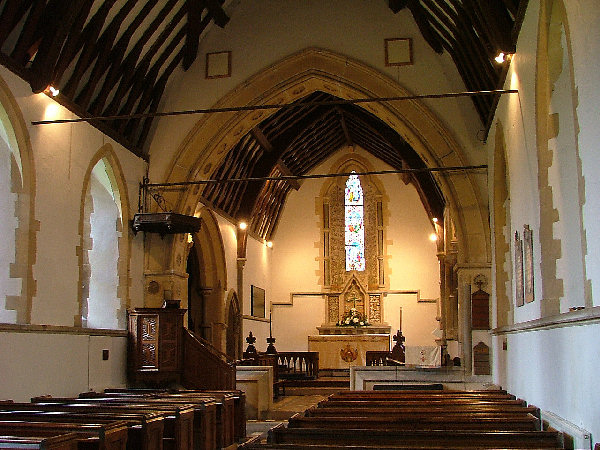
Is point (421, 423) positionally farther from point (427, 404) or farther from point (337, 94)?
point (337, 94)

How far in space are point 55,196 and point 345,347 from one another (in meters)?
10.7

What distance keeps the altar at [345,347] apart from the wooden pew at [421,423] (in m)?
12.0

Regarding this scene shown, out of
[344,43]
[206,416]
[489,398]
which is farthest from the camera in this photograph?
[344,43]

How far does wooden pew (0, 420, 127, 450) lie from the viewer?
15.0 feet

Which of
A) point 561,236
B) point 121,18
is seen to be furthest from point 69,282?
point 561,236

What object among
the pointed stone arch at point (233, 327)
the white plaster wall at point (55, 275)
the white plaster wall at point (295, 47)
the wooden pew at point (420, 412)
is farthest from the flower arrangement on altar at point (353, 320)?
the wooden pew at point (420, 412)

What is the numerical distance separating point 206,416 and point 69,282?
2554 mm

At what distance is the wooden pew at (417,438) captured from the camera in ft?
14.7

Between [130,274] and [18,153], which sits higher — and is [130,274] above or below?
below

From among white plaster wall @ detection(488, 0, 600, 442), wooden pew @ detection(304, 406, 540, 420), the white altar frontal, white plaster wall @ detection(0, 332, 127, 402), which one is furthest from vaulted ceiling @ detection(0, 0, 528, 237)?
the white altar frontal

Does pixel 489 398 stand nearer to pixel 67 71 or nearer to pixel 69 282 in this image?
pixel 69 282

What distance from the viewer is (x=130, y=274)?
32.4 feet

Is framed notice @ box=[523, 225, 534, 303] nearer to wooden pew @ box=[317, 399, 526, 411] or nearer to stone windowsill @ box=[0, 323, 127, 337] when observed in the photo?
wooden pew @ box=[317, 399, 526, 411]

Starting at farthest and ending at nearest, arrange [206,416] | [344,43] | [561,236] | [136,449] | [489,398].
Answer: [344,43]
[489,398]
[206,416]
[561,236]
[136,449]
